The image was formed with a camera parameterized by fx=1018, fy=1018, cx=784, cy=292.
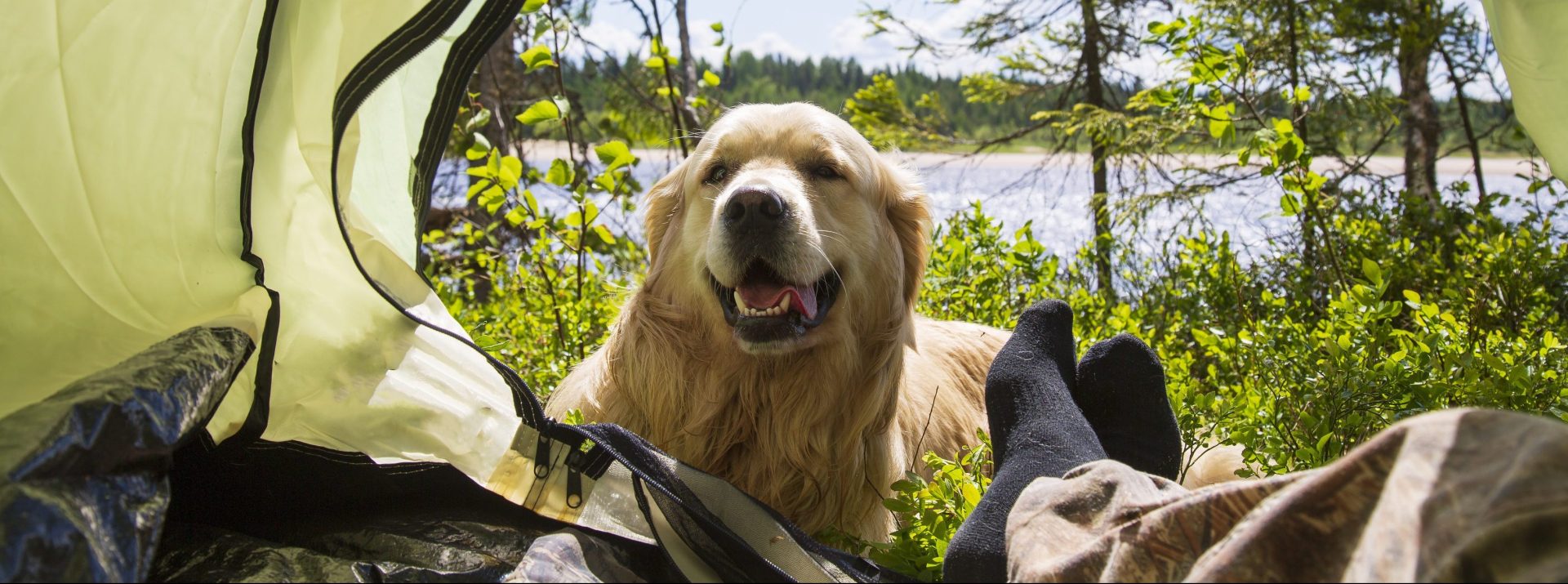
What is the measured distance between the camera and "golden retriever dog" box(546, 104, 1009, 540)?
110 inches

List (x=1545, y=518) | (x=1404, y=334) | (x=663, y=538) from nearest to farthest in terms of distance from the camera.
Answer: (x=1545, y=518), (x=663, y=538), (x=1404, y=334)

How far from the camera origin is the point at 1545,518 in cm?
104

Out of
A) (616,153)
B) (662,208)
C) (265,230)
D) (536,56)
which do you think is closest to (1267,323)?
(662,208)

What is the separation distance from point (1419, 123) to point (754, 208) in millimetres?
Answer: 6166

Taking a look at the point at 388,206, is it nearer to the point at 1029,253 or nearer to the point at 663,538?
the point at 663,538

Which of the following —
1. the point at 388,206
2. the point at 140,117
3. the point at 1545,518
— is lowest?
the point at 1545,518

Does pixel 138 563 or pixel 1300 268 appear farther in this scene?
pixel 1300 268

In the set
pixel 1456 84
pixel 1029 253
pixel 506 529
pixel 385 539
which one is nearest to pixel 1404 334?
pixel 1029 253

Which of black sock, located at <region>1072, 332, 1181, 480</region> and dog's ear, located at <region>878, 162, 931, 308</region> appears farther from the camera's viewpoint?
dog's ear, located at <region>878, 162, 931, 308</region>

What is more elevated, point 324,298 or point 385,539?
point 324,298

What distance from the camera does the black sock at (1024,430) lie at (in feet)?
5.59

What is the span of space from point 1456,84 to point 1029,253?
3961 mm

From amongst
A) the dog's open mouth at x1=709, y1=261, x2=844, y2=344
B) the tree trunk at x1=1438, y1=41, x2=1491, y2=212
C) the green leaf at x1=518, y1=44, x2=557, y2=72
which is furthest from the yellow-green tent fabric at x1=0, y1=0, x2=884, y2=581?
the tree trunk at x1=1438, y1=41, x2=1491, y2=212

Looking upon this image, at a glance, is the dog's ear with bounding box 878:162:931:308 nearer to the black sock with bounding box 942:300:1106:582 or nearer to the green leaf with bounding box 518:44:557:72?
the black sock with bounding box 942:300:1106:582
